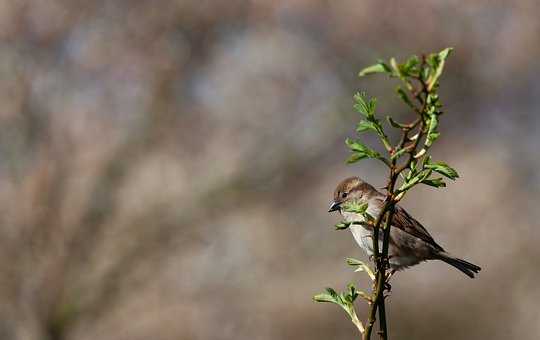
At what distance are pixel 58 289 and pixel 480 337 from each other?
5.37 metres

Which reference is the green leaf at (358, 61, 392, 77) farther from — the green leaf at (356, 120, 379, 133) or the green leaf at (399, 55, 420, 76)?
the green leaf at (356, 120, 379, 133)

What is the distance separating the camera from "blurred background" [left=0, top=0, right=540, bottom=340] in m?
10.4

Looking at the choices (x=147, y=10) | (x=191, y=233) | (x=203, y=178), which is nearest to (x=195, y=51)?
(x=147, y=10)

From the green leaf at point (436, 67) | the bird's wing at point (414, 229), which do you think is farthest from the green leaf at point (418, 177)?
the bird's wing at point (414, 229)

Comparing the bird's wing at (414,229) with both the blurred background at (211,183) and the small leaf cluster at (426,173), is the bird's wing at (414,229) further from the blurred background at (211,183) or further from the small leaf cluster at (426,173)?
the blurred background at (211,183)

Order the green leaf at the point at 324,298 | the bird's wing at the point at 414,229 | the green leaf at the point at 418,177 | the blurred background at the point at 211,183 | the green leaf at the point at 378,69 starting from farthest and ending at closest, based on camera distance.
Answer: the blurred background at the point at 211,183
the bird's wing at the point at 414,229
the green leaf at the point at 324,298
the green leaf at the point at 418,177
the green leaf at the point at 378,69

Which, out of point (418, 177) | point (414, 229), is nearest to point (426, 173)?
point (418, 177)

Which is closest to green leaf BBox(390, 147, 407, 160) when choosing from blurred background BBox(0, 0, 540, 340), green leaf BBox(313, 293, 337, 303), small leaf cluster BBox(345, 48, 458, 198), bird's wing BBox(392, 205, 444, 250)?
small leaf cluster BBox(345, 48, 458, 198)

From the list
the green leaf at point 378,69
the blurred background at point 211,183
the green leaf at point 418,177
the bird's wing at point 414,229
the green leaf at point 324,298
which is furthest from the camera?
the blurred background at point 211,183

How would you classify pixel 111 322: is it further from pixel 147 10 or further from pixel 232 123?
pixel 147 10

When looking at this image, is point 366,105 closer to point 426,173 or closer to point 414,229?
point 426,173

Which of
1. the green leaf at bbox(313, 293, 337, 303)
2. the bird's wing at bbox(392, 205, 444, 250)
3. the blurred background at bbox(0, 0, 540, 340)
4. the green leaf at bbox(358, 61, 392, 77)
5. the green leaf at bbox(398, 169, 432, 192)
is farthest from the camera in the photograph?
the blurred background at bbox(0, 0, 540, 340)

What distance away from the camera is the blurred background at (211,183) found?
10.4 m

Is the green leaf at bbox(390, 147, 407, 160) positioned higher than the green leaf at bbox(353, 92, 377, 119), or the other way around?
the green leaf at bbox(353, 92, 377, 119)
